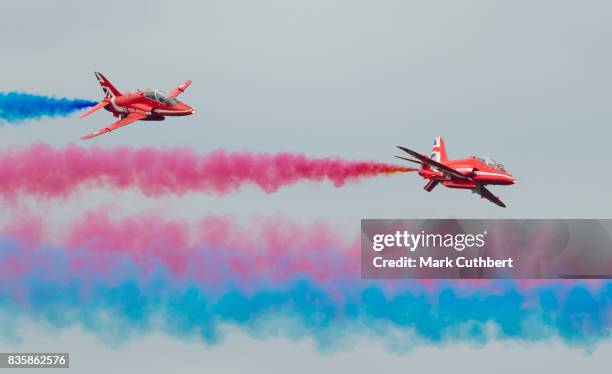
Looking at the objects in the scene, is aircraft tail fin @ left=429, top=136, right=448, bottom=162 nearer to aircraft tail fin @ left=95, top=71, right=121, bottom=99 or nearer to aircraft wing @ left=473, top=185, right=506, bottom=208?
aircraft wing @ left=473, top=185, right=506, bottom=208

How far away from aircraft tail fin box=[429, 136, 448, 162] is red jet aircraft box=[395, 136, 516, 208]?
5451mm

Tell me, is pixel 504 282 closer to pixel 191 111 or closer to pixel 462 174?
pixel 462 174

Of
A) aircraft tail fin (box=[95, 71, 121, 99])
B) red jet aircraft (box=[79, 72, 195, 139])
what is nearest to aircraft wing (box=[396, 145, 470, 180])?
red jet aircraft (box=[79, 72, 195, 139])

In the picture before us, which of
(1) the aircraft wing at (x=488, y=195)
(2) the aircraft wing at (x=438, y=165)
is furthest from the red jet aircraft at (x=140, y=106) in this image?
(1) the aircraft wing at (x=488, y=195)

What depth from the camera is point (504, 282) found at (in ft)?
326

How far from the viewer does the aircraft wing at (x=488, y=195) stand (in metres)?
102

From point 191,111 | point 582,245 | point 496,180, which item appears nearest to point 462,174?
point 496,180

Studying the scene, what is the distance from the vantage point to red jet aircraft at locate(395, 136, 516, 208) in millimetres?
99375

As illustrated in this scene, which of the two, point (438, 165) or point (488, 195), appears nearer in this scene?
point (438, 165)

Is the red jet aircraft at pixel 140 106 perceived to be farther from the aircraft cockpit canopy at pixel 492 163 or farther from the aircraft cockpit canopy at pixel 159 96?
the aircraft cockpit canopy at pixel 492 163

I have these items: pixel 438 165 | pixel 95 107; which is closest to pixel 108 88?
pixel 95 107

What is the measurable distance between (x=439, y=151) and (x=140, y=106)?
77.0 ft

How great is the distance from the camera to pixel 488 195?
10344cm

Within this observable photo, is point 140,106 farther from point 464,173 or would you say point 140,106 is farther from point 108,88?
point 464,173
